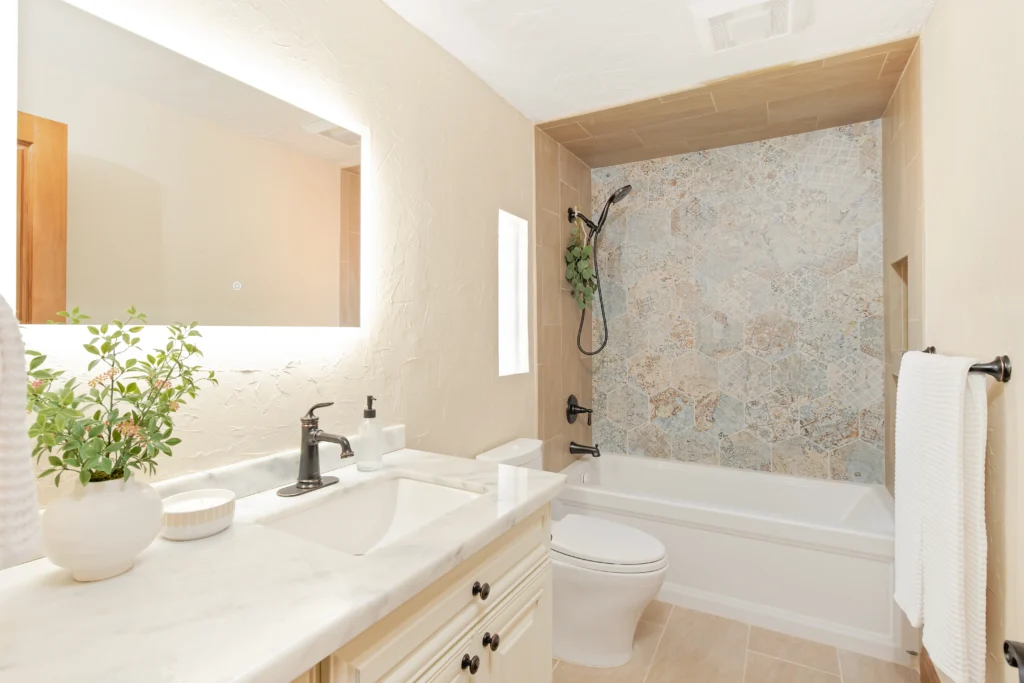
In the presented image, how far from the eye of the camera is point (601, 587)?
192cm

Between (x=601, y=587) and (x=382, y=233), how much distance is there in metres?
1.51

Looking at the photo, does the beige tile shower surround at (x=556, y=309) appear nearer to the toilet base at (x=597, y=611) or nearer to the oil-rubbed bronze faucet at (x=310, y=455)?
the toilet base at (x=597, y=611)

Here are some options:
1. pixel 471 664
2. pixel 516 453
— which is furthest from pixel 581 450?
pixel 471 664

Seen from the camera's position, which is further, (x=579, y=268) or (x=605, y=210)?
A: (x=605, y=210)

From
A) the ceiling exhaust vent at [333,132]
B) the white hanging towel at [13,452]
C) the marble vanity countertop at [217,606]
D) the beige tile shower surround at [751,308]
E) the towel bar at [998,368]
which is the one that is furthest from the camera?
the beige tile shower surround at [751,308]

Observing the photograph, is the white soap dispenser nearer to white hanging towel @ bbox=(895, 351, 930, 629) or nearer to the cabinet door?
the cabinet door

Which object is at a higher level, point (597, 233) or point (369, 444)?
point (597, 233)

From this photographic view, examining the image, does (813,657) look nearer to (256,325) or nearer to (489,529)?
(489,529)

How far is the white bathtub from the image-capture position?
81.3 inches

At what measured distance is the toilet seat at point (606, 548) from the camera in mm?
1892

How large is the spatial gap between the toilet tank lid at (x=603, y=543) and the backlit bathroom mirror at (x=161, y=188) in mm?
1241

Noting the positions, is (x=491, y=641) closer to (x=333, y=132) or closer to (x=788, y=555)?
(x=333, y=132)

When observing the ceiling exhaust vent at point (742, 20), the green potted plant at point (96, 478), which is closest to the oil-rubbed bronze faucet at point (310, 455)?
the green potted plant at point (96, 478)

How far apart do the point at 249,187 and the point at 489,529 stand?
3.37 ft
